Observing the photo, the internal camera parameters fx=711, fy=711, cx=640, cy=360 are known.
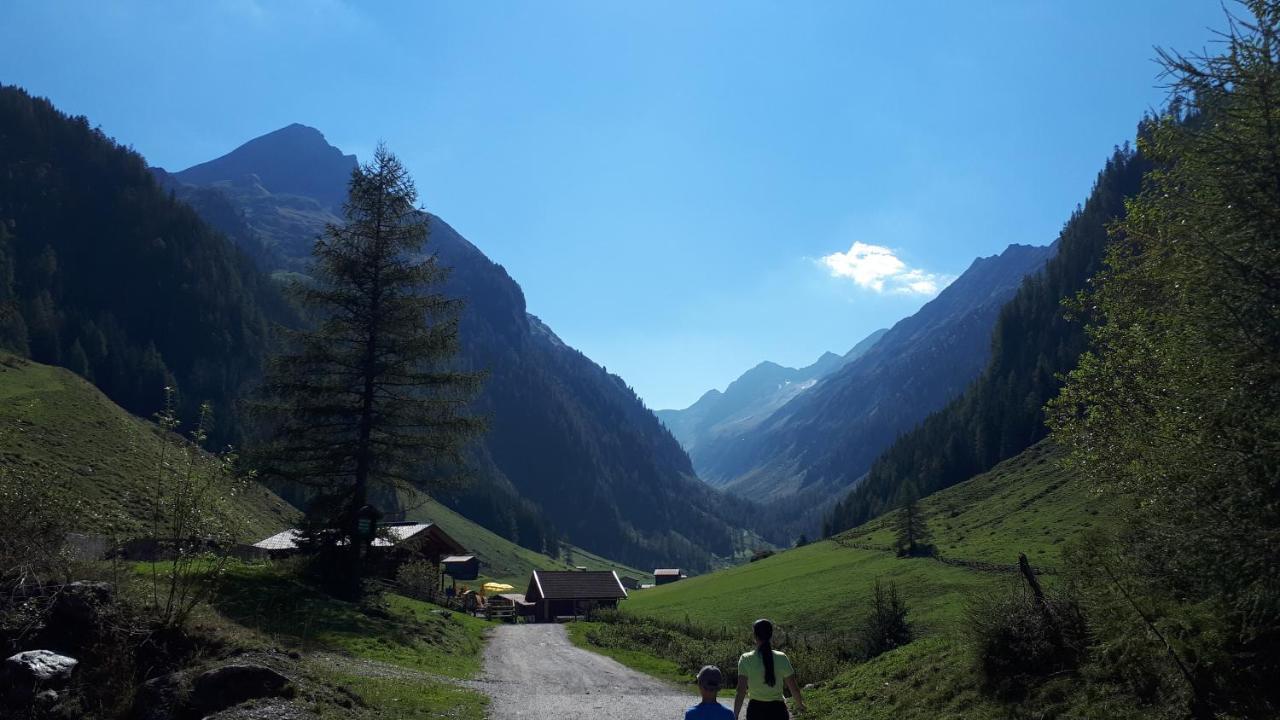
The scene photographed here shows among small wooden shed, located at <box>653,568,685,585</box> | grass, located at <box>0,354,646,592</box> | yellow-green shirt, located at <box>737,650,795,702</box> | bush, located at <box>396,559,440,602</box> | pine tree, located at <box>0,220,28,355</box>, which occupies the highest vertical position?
pine tree, located at <box>0,220,28,355</box>

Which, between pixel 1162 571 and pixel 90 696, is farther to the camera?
pixel 90 696

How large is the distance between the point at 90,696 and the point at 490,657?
1764 cm

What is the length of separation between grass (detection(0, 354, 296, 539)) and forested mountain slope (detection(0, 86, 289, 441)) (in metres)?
70.3

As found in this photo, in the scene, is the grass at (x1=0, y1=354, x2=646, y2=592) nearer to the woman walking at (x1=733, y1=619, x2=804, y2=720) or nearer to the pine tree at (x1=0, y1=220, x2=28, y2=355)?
the woman walking at (x1=733, y1=619, x2=804, y2=720)

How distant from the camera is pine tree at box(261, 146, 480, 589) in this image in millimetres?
29438

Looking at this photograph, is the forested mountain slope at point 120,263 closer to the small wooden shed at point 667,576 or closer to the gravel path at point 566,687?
the small wooden shed at point 667,576

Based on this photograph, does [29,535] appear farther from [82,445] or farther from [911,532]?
[911,532]

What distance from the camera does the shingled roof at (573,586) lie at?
7475 cm

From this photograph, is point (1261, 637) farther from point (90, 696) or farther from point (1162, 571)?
point (90, 696)

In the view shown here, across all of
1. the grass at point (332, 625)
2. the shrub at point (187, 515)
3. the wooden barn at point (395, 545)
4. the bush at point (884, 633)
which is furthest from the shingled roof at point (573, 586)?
the shrub at point (187, 515)

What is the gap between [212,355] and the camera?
175m

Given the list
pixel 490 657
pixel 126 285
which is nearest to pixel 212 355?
pixel 126 285

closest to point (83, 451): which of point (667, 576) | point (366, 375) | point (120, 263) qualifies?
point (366, 375)

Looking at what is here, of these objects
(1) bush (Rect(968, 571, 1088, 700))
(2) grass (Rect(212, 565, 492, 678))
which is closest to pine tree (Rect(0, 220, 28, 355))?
(2) grass (Rect(212, 565, 492, 678))
